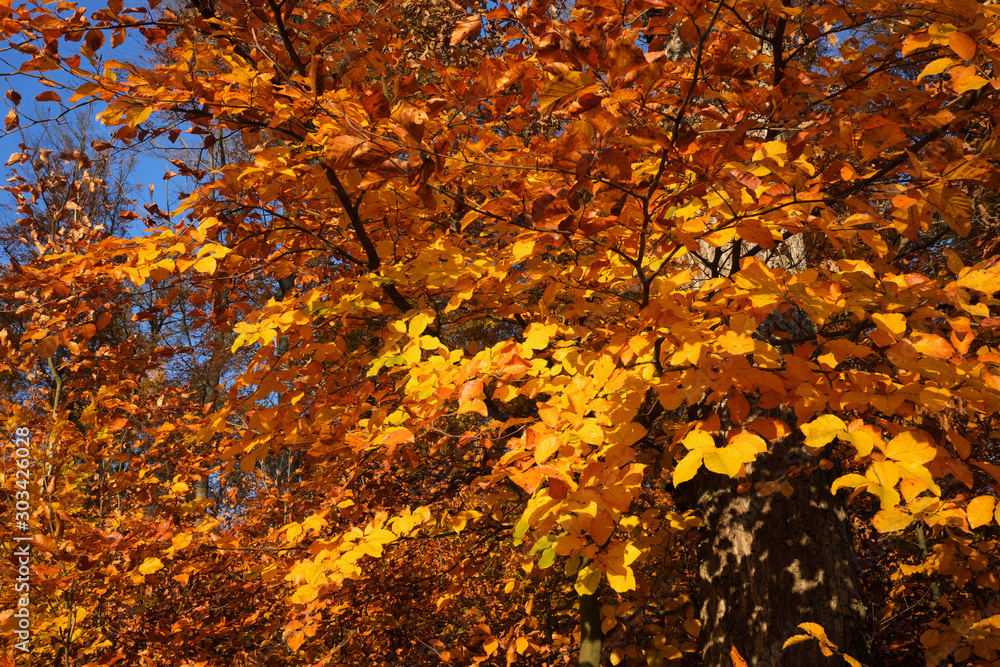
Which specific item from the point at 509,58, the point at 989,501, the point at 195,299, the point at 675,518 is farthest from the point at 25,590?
the point at 989,501

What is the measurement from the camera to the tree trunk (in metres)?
2.27

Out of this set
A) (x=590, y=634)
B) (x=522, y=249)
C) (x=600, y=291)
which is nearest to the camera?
(x=522, y=249)

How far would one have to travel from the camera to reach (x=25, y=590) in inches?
122

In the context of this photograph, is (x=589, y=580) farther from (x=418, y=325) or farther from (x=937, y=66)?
(x=937, y=66)

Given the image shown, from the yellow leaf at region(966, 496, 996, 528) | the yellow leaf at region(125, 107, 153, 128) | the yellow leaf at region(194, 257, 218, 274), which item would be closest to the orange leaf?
the yellow leaf at region(966, 496, 996, 528)


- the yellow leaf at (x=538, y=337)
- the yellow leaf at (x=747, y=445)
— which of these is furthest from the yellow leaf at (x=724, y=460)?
the yellow leaf at (x=538, y=337)

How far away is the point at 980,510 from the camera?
1357mm

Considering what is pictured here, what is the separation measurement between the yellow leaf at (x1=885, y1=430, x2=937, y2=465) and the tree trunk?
112cm

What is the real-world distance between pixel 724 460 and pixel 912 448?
436 mm

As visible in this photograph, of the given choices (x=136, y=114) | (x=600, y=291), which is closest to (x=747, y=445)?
(x=600, y=291)

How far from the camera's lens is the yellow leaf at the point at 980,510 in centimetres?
133

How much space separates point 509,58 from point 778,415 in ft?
6.94

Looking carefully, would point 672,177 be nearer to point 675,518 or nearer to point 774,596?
point 675,518

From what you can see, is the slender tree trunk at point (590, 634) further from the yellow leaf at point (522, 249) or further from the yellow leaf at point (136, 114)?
the yellow leaf at point (136, 114)
